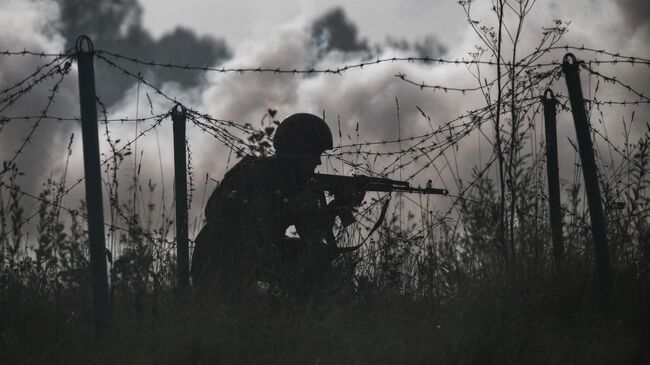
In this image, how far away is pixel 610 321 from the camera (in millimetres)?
4414

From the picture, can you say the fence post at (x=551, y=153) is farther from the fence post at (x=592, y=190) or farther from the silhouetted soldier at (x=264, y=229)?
the silhouetted soldier at (x=264, y=229)

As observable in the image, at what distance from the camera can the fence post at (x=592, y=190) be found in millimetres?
4633

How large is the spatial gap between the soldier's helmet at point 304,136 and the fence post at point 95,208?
2307 millimetres

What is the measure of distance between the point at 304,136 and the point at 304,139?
0.03 meters

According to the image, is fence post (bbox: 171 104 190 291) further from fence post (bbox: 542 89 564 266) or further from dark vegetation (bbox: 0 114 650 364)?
fence post (bbox: 542 89 564 266)

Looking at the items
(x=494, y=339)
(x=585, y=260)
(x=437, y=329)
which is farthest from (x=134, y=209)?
→ (x=585, y=260)

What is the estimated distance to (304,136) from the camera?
6363mm

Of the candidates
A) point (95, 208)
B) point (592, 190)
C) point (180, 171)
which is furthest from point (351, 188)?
point (95, 208)

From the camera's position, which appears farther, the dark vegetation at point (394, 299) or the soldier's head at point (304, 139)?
the soldier's head at point (304, 139)

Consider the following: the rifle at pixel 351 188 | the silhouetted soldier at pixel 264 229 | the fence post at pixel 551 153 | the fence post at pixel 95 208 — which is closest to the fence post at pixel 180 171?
the silhouetted soldier at pixel 264 229

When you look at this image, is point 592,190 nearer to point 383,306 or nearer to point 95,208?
point 383,306

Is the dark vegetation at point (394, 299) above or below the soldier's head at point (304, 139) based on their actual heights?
below

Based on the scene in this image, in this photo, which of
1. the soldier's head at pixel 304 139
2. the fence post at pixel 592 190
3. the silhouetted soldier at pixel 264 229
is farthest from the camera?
the soldier's head at pixel 304 139

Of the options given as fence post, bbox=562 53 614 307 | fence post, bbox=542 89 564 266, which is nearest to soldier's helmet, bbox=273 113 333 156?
fence post, bbox=542 89 564 266
